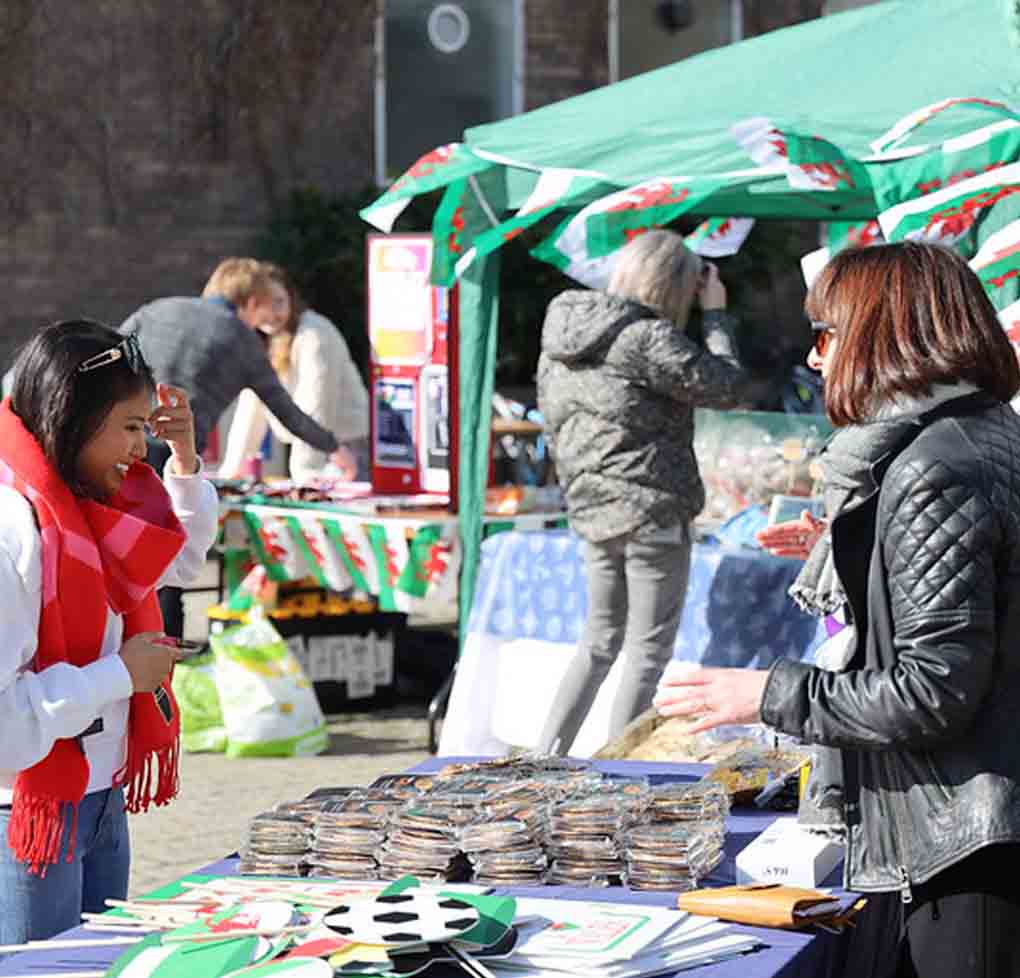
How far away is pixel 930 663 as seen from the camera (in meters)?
2.49

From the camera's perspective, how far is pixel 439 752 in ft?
24.5

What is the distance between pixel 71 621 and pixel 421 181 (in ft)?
14.5

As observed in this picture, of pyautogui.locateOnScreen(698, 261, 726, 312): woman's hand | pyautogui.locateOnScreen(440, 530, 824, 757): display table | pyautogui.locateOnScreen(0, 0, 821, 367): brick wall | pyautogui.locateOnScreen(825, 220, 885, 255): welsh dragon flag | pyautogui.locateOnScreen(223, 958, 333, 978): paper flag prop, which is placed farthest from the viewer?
pyautogui.locateOnScreen(0, 0, 821, 367): brick wall

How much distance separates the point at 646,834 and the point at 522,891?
8.3 inches

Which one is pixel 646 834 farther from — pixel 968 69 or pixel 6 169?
pixel 6 169

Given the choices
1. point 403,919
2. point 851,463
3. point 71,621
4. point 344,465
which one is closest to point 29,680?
point 71,621

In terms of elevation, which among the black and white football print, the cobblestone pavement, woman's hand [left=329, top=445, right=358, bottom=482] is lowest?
the cobblestone pavement

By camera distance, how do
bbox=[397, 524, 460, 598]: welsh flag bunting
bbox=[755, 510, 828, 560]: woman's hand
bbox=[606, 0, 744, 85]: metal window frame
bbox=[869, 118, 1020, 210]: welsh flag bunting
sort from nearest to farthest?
bbox=[755, 510, 828, 560]: woman's hand < bbox=[869, 118, 1020, 210]: welsh flag bunting < bbox=[397, 524, 460, 598]: welsh flag bunting < bbox=[606, 0, 744, 85]: metal window frame

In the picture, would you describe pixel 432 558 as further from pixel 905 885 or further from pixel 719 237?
pixel 905 885

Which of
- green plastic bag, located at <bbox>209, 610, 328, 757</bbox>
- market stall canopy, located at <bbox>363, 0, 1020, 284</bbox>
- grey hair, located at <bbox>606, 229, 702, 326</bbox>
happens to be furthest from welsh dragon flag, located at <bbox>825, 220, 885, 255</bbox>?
green plastic bag, located at <bbox>209, 610, 328, 757</bbox>

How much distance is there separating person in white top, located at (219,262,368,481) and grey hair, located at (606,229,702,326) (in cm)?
284

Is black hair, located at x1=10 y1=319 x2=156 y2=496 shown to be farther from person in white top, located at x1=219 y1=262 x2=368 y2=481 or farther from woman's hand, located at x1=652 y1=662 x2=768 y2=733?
person in white top, located at x1=219 y1=262 x2=368 y2=481

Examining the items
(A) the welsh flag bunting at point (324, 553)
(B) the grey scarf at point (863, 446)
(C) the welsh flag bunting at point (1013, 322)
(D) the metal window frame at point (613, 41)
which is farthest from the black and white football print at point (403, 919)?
(D) the metal window frame at point (613, 41)

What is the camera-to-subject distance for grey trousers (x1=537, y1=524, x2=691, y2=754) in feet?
20.4
